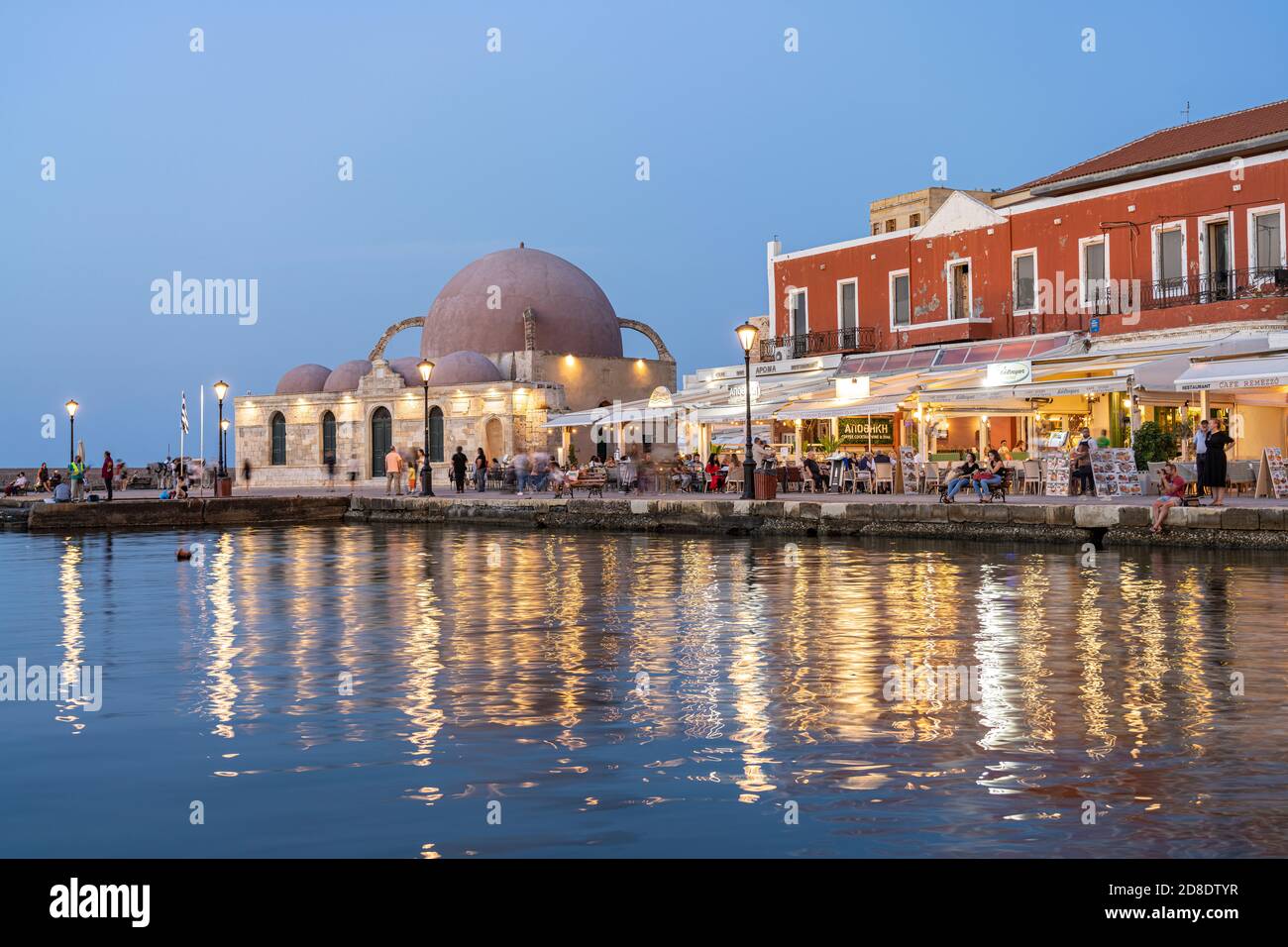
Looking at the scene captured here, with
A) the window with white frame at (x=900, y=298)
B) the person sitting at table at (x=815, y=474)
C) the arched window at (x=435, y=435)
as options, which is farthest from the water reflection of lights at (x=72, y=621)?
the arched window at (x=435, y=435)

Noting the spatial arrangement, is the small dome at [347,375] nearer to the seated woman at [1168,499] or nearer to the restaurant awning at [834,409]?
the restaurant awning at [834,409]

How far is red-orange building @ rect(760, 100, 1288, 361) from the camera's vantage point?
24125 millimetres

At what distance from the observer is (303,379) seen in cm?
4997

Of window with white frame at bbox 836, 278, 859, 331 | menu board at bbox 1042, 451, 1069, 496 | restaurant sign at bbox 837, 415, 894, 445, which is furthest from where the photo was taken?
window with white frame at bbox 836, 278, 859, 331

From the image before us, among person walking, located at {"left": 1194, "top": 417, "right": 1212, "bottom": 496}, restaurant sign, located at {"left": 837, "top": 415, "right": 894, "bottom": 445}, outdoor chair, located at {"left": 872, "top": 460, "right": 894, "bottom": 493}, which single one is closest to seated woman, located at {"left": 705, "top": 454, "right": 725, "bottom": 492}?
restaurant sign, located at {"left": 837, "top": 415, "right": 894, "bottom": 445}

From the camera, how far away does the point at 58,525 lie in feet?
94.7

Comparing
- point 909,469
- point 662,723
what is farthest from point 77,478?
point 662,723

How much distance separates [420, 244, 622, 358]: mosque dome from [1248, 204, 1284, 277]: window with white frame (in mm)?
26083

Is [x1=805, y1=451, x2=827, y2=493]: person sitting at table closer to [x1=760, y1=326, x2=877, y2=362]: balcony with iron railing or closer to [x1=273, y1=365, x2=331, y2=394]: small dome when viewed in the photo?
[x1=760, y1=326, x2=877, y2=362]: balcony with iron railing

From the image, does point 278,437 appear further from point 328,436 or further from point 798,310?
point 798,310

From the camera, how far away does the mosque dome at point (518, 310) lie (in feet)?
153

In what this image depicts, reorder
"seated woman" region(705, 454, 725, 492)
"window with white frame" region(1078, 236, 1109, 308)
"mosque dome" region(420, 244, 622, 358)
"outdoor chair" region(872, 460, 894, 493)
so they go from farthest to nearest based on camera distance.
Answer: "mosque dome" region(420, 244, 622, 358)
"seated woman" region(705, 454, 725, 492)
"window with white frame" region(1078, 236, 1109, 308)
"outdoor chair" region(872, 460, 894, 493)

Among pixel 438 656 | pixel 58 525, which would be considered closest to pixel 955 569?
pixel 438 656
